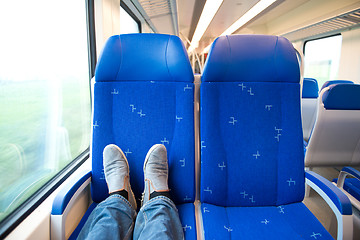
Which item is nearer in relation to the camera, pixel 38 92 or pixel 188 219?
pixel 188 219

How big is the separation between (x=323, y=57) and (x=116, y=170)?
18.1 ft

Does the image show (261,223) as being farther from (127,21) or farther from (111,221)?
(127,21)

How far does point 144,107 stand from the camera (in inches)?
49.1

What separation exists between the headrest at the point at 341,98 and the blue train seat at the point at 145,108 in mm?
1416

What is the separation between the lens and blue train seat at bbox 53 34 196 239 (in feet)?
3.97

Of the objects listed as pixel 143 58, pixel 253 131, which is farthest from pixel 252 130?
pixel 143 58

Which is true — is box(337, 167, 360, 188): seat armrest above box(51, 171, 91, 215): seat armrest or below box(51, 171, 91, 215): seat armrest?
below

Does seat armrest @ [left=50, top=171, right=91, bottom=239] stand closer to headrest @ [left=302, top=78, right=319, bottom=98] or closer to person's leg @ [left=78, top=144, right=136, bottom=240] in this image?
person's leg @ [left=78, top=144, right=136, bottom=240]

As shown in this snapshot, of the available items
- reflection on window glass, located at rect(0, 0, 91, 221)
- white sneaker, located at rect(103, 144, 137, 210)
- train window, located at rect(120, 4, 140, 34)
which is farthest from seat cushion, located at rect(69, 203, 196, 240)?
train window, located at rect(120, 4, 140, 34)

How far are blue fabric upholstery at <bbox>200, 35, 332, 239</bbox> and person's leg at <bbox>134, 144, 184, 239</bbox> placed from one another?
0.23 metres

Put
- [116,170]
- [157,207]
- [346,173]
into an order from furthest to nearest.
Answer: [346,173] → [116,170] → [157,207]

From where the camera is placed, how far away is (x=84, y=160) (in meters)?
1.70

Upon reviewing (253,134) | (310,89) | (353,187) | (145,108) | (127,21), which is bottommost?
(353,187)

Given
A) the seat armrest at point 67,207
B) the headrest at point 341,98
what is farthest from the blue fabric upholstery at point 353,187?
the seat armrest at point 67,207
